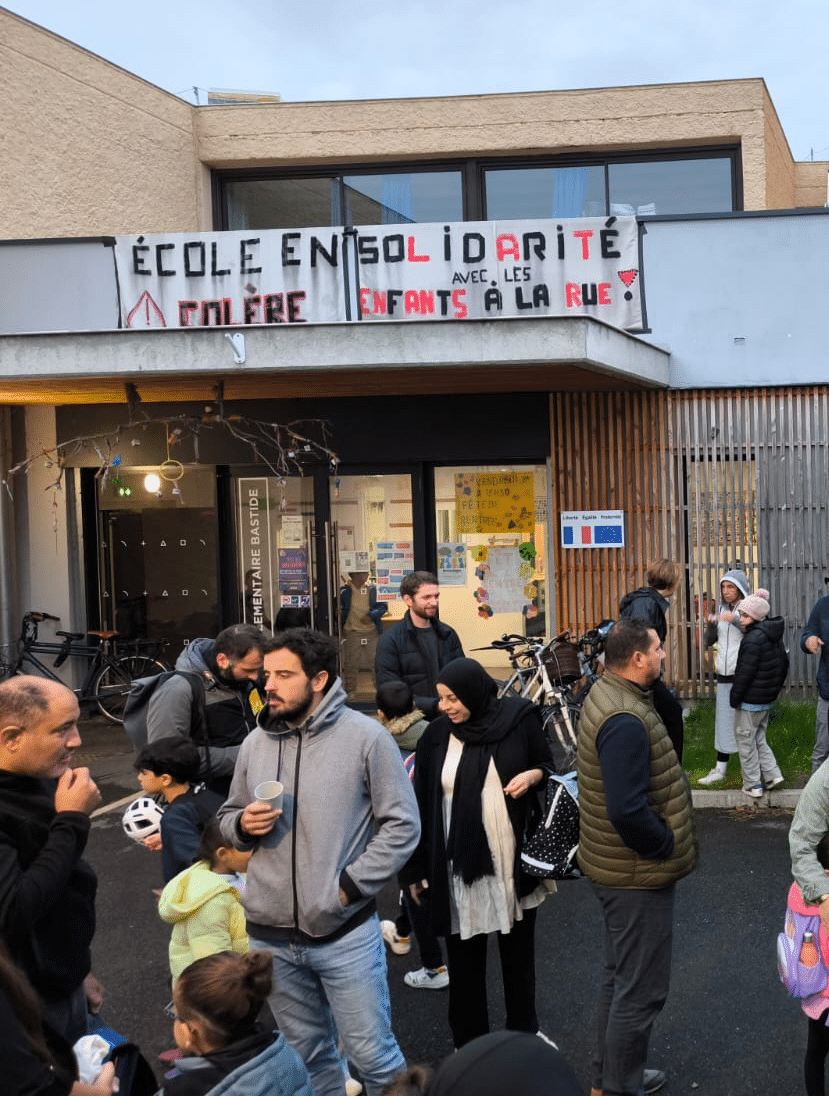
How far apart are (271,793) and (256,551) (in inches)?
354

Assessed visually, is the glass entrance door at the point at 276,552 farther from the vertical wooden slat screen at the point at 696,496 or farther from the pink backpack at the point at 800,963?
the pink backpack at the point at 800,963

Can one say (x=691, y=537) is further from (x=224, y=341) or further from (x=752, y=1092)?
(x=752, y=1092)

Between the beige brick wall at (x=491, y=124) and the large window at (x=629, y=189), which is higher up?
the beige brick wall at (x=491, y=124)

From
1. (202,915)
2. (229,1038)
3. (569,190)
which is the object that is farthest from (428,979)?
(569,190)

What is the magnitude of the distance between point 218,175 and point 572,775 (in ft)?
44.6

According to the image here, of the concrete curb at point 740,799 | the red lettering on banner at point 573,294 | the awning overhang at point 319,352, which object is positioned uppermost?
the red lettering on banner at point 573,294

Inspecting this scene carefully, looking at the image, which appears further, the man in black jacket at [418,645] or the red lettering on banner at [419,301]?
the red lettering on banner at [419,301]

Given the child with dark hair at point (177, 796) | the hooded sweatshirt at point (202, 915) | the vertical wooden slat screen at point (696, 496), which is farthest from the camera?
the vertical wooden slat screen at point (696, 496)

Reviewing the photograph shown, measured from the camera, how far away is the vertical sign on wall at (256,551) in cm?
1241

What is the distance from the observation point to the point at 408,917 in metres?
5.67

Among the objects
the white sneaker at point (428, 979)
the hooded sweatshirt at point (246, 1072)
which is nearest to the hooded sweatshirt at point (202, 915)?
the hooded sweatshirt at point (246, 1072)

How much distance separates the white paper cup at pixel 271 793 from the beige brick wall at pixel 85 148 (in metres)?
11.5

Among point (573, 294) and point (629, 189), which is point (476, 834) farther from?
point (629, 189)

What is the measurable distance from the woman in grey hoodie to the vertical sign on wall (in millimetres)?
5454
